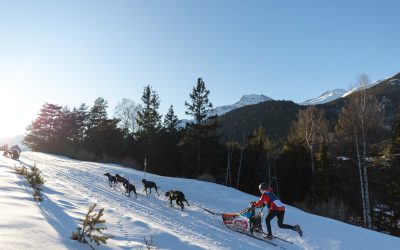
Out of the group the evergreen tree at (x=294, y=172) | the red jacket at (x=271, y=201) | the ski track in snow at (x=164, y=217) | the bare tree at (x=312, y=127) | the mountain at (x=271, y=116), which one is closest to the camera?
the ski track in snow at (x=164, y=217)

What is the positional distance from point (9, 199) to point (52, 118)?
64.8 meters

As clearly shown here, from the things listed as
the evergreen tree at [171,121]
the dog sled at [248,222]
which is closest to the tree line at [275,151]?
the evergreen tree at [171,121]

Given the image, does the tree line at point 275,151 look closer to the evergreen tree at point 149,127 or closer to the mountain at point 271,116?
the evergreen tree at point 149,127

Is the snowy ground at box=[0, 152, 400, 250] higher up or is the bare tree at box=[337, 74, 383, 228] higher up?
the bare tree at box=[337, 74, 383, 228]

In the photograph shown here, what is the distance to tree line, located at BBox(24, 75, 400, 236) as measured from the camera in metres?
29.2

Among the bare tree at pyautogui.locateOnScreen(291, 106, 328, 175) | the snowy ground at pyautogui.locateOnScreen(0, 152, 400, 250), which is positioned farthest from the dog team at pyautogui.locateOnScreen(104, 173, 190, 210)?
the bare tree at pyautogui.locateOnScreen(291, 106, 328, 175)

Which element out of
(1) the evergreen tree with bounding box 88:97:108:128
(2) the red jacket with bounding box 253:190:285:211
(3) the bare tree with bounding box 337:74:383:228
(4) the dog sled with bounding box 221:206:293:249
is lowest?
(4) the dog sled with bounding box 221:206:293:249

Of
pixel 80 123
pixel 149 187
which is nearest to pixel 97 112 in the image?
pixel 80 123

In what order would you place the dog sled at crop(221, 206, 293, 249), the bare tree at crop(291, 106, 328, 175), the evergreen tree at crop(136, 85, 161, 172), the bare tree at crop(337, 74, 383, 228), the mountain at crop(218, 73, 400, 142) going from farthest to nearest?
the mountain at crop(218, 73, 400, 142) → the evergreen tree at crop(136, 85, 161, 172) → the bare tree at crop(291, 106, 328, 175) → the bare tree at crop(337, 74, 383, 228) → the dog sled at crop(221, 206, 293, 249)

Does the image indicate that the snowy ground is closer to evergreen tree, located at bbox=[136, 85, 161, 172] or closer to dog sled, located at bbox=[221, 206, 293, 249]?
dog sled, located at bbox=[221, 206, 293, 249]

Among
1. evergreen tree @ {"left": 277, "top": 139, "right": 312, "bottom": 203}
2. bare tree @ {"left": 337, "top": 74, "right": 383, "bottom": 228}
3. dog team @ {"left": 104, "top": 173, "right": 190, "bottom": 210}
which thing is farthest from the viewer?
evergreen tree @ {"left": 277, "top": 139, "right": 312, "bottom": 203}

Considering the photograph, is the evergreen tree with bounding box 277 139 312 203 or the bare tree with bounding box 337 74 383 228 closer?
the bare tree with bounding box 337 74 383 228

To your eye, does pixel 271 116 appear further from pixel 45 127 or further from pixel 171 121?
pixel 45 127

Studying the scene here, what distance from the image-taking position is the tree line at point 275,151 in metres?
29.2
